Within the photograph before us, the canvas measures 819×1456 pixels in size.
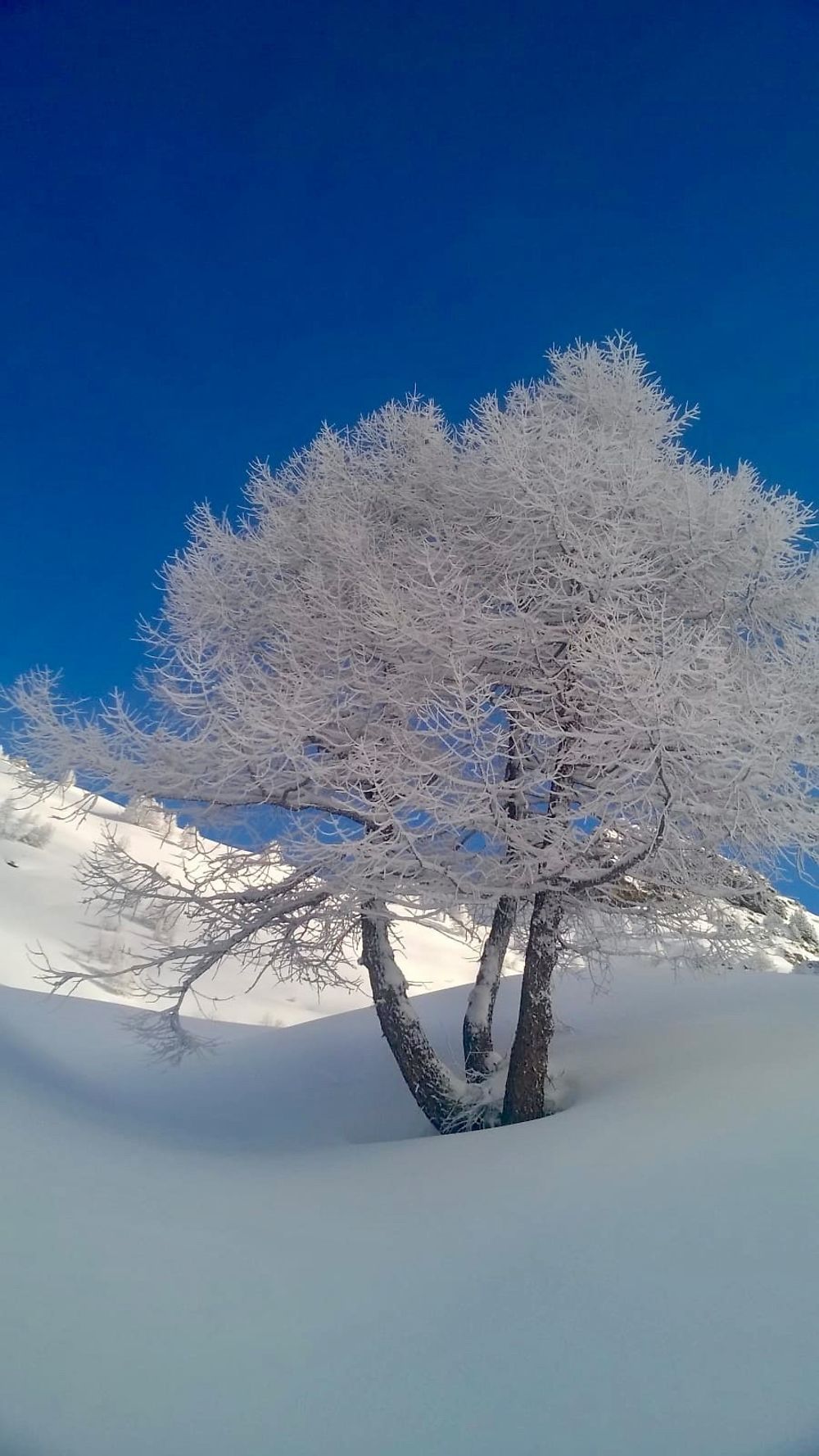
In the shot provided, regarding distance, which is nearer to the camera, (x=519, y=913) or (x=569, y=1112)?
(x=569, y=1112)

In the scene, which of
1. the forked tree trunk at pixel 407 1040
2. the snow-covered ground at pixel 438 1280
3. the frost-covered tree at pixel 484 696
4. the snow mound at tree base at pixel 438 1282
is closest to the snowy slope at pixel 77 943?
the forked tree trunk at pixel 407 1040

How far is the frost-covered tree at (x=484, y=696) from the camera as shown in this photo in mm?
5379

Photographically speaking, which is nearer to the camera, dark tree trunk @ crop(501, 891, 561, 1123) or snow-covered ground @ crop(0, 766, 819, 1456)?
snow-covered ground @ crop(0, 766, 819, 1456)

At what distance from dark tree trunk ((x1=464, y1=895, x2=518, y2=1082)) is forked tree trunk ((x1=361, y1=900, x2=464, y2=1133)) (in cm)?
53

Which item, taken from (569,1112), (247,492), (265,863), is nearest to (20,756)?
(265,863)

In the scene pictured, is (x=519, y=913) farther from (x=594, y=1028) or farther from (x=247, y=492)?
(x=247, y=492)

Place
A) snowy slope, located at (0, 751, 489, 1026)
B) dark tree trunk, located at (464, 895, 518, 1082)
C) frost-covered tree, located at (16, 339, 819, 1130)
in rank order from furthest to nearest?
snowy slope, located at (0, 751, 489, 1026) → dark tree trunk, located at (464, 895, 518, 1082) → frost-covered tree, located at (16, 339, 819, 1130)

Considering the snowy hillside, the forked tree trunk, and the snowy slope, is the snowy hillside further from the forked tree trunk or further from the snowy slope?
the forked tree trunk

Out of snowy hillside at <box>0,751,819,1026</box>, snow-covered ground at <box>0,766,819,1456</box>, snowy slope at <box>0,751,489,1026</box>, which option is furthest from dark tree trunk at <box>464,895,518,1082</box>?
snowy slope at <box>0,751,489,1026</box>

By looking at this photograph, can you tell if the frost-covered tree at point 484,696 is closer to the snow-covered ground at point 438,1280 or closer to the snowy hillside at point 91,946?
the snow-covered ground at point 438,1280

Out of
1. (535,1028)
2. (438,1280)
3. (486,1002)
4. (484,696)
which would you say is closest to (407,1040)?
(486,1002)

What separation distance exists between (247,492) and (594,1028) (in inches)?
270

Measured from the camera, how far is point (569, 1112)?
5.97 metres

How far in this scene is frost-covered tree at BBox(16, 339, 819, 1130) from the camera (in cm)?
538
